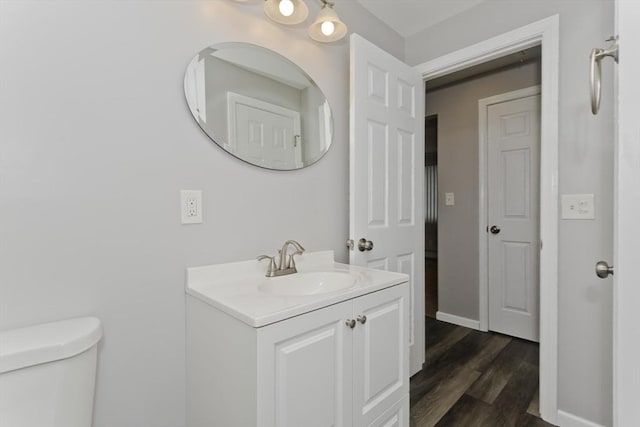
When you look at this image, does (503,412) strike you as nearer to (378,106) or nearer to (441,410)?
(441,410)

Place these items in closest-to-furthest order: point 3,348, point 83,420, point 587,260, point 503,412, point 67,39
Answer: point 3,348, point 83,420, point 67,39, point 587,260, point 503,412

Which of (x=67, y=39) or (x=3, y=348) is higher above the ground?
(x=67, y=39)

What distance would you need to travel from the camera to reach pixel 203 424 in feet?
3.46

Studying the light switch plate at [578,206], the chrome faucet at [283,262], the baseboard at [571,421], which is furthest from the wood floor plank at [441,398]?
the light switch plate at [578,206]

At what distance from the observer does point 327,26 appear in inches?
59.7

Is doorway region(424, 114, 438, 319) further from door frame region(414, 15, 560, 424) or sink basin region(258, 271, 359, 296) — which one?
sink basin region(258, 271, 359, 296)

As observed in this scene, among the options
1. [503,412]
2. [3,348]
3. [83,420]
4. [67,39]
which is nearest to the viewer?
[3,348]

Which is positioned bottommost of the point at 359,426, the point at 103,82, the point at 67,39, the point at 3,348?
the point at 359,426

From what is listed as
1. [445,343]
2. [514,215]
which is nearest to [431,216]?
[514,215]

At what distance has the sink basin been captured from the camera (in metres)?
1.26

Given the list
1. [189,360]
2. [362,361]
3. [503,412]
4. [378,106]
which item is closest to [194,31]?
[378,106]

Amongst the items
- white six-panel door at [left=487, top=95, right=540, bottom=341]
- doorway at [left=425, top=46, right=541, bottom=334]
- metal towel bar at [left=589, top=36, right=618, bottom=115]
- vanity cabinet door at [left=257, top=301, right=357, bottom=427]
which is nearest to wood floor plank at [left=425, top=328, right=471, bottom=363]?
doorway at [left=425, top=46, right=541, bottom=334]

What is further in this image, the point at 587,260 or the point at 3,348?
the point at 587,260

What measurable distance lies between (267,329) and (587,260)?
1.61 meters
